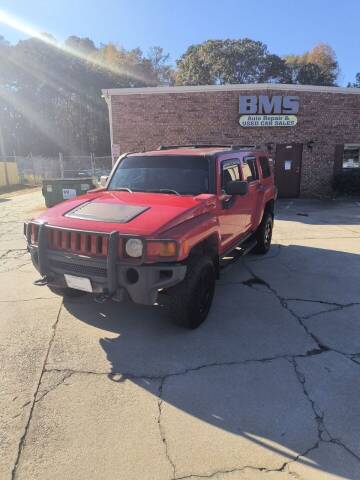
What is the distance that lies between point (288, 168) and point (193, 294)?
13329mm

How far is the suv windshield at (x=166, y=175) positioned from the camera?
4.55 m

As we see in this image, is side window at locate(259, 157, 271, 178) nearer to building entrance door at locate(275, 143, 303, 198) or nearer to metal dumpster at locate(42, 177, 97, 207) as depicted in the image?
metal dumpster at locate(42, 177, 97, 207)

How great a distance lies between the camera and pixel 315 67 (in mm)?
53062

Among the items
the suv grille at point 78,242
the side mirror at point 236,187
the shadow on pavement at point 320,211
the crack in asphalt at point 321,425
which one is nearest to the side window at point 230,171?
the side mirror at point 236,187

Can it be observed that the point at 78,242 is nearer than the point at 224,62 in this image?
Yes

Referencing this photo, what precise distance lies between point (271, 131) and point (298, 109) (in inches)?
53.0

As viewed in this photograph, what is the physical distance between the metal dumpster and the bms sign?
676cm

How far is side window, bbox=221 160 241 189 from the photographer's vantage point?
476 cm

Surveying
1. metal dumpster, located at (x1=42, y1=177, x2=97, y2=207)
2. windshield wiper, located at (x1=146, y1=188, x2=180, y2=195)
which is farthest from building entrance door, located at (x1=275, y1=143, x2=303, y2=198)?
windshield wiper, located at (x1=146, y1=188, x2=180, y2=195)

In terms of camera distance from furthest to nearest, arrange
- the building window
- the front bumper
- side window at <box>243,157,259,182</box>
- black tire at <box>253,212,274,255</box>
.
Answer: the building window → black tire at <box>253,212,274,255</box> → side window at <box>243,157,259,182</box> → the front bumper

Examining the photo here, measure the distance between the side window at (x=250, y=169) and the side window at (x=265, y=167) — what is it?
0.44 meters

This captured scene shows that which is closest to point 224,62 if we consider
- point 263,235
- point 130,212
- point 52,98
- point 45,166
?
point 52,98

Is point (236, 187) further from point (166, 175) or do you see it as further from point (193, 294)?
point (193, 294)

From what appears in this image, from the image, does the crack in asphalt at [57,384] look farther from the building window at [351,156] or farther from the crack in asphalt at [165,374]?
the building window at [351,156]
